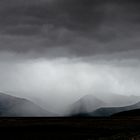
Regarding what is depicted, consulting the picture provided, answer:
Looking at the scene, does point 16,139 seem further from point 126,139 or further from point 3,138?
point 126,139

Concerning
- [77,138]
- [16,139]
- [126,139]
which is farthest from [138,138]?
[16,139]

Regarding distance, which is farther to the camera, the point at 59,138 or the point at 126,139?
the point at 59,138

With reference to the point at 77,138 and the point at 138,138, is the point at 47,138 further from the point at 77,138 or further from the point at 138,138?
the point at 138,138

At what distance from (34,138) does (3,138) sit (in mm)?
6879

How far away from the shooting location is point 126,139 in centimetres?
4872

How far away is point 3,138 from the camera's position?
7150 centimetres

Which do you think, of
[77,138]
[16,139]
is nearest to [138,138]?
[77,138]

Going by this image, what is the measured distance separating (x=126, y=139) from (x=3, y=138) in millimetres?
32680

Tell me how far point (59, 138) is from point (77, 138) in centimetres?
403

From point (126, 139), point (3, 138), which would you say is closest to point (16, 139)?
point (3, 138)

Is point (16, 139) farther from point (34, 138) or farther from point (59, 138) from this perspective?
point (59, 138)

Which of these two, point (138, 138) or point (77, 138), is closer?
point (138, 138)

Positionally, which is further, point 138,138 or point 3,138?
point 3,138

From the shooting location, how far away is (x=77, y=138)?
71188mm
